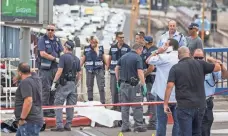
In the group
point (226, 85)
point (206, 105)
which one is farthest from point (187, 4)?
point (206, 105)

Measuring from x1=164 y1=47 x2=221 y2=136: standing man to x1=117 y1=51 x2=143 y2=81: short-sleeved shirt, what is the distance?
95.5 inches

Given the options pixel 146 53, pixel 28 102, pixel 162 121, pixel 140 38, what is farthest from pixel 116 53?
pixel 28 102

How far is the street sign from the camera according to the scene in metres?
10.3

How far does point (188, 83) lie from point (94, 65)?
5.68 meters

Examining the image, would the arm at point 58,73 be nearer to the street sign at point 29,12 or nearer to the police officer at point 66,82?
the police officer at point 66,82

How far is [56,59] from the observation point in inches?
514

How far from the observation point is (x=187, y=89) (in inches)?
376

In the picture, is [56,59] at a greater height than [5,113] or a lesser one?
greater

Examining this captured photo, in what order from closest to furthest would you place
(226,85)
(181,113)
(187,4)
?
(181,113)
(226,85)
(187,4)

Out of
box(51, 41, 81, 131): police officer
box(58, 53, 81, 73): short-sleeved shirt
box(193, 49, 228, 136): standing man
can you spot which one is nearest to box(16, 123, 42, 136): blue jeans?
box(193, 49, 228, 136): standing man

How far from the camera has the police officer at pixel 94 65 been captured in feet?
49.2

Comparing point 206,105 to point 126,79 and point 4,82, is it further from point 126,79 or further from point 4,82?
point 4,82

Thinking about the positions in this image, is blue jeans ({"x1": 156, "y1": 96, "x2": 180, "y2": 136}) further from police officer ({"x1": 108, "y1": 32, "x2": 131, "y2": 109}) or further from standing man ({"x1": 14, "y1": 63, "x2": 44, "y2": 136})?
police officer ({"x1": 108, "y1": 32, "x2": 131, "y2": 109})

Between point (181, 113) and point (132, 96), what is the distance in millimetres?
2744
